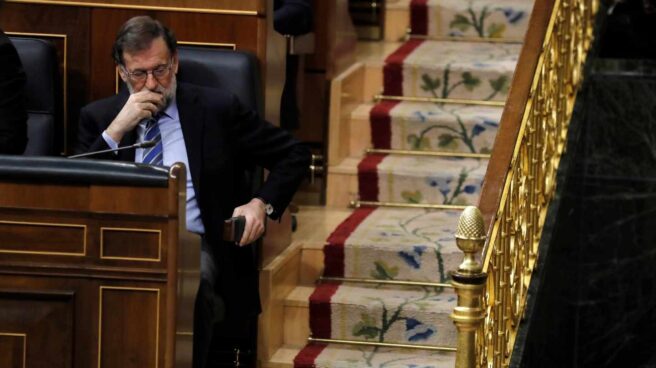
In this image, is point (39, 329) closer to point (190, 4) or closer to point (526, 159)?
point (190, 4)

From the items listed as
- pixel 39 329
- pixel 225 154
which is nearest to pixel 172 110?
pixel 225 154

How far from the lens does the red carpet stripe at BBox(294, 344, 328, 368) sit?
441 centimetres

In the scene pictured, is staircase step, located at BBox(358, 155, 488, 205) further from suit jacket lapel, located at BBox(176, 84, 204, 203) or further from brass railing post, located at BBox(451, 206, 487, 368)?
brass railing post, located at BBox(451, 206, 487, 368)

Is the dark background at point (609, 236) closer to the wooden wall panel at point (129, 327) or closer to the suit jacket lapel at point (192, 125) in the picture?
the suit jacket lapel at point (192, 125)

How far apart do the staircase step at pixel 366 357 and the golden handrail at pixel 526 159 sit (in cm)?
43

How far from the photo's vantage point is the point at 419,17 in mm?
6117

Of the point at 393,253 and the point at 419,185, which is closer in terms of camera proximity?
the point at 393,253

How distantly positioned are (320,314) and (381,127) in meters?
1.09

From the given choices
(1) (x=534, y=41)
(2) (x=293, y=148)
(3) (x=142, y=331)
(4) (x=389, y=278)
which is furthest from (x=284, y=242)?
(3) (x=142, y=331)

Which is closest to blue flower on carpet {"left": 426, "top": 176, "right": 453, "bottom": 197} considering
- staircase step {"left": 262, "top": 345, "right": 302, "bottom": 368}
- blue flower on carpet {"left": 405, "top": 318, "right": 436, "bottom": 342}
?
blue flower on carpet {"left": 405, "top": 318, "right": 436, "bottom": 342}

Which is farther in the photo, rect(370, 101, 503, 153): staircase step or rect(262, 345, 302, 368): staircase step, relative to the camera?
rect(370, 101, 503, 153): staircase step

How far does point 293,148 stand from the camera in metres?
4.05

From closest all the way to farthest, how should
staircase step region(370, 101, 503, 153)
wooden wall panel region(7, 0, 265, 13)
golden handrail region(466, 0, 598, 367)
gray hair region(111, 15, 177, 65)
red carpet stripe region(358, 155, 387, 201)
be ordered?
golden handrail region(466, 0, 598, 367)
gray hair region(111, 15, 177, 65)
wooden wall panel region(7, 0, 265, 13)
red carpet stripe region(358, 155, 387, 201)
staircase step region(370, 101, 503, 153)

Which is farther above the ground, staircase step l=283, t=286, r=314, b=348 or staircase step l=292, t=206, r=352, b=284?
staircase step l=292, t=206, r=352, b=284
